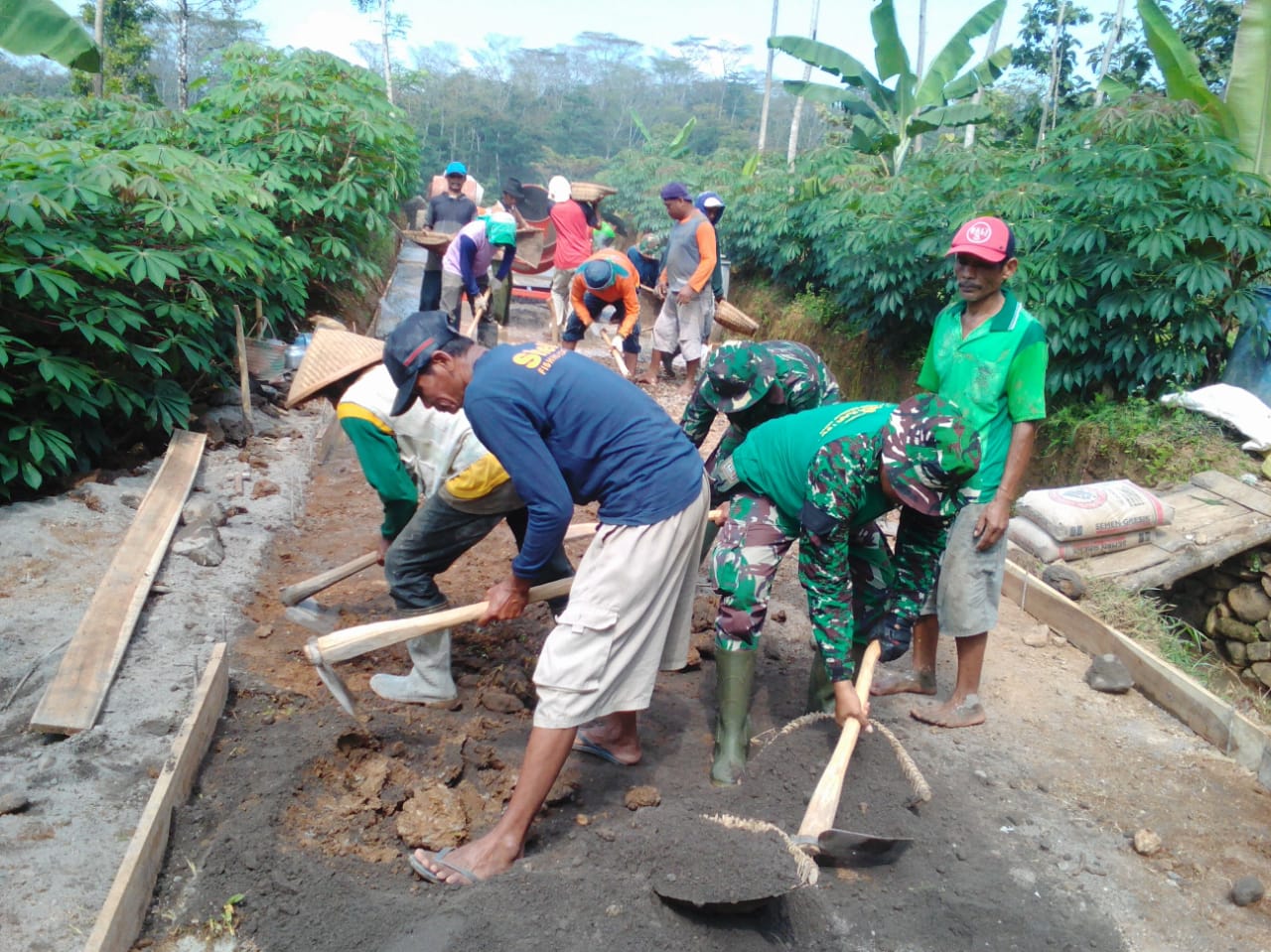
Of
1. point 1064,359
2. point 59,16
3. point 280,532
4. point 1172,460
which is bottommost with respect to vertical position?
point 280,532

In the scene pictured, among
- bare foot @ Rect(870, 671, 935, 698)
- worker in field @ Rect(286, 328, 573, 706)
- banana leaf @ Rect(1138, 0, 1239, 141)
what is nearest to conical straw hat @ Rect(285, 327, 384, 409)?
worker in field @ Rect(286, 328, 573, 706)

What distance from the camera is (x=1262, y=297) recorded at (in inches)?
226

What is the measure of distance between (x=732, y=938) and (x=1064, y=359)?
514 cm

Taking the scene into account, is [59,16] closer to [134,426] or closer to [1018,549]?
[134,426]

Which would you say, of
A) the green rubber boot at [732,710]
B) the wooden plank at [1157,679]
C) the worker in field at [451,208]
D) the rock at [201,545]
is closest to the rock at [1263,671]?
the wooden plank at [1157,679]

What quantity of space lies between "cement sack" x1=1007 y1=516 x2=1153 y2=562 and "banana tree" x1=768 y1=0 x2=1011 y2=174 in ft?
22.4

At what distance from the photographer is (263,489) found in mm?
5168

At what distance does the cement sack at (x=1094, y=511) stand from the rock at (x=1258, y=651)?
1.11m

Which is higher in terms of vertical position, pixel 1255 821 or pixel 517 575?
pixel 517 575

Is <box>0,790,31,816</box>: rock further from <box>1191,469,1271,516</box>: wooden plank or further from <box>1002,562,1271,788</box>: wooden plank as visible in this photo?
<box>1191,469,1271,516</box>: wooden plank

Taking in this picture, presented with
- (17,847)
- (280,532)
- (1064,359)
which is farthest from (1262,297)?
(17,847)

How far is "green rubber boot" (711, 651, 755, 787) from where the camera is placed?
300 cm

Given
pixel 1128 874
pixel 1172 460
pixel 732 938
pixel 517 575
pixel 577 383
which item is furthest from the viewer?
pixel 1172 460

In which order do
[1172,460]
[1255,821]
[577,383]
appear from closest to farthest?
[577,383] → [1255,821] → [1172,460]
